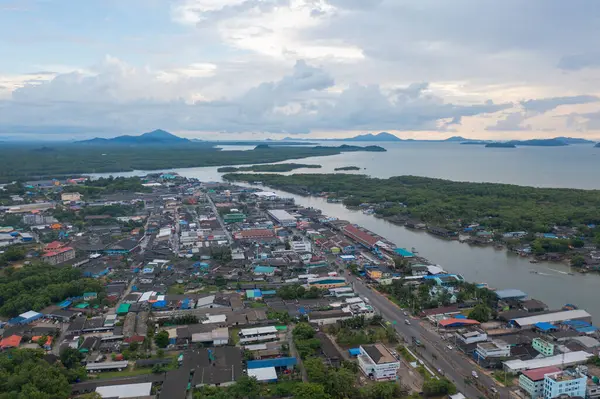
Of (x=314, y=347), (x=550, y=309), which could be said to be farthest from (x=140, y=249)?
(x=550, y=309)

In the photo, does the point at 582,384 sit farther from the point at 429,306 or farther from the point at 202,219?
the point at 202,219

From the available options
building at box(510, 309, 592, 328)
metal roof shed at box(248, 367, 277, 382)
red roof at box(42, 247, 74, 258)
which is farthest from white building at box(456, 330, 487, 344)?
red roof at box(42, 247, 74, 258)

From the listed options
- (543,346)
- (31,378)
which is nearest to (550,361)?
(543,346)

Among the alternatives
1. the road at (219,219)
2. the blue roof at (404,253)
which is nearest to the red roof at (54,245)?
the road at (219,219)

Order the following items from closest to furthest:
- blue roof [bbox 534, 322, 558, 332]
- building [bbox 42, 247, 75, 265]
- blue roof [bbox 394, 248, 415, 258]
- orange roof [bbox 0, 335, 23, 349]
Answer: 1. orange roof [bbox 0, 335, 23, 349]
2. blue roof [bbox 534, 322, 558, 332]
3. building [bbox 42, 247, 75, 265]
4. blue roof [bbox 394, 248, 415, 258]

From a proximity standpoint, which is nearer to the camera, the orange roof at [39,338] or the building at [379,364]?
the building at [379,364]

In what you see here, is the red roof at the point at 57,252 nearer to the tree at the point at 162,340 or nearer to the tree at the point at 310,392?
the tree at the point at 162,340

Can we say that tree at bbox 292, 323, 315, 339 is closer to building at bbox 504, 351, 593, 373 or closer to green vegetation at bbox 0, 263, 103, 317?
building at bbox 504, 351, 593, 373
